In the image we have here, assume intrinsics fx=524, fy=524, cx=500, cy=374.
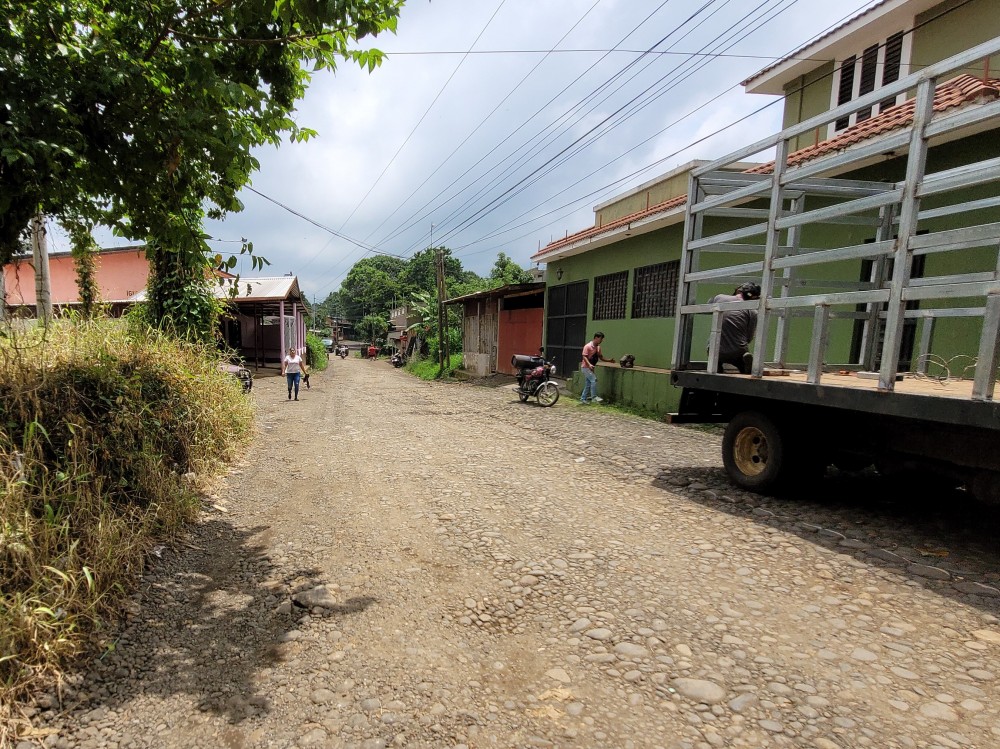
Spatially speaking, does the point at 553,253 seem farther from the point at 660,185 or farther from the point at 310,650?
the point at 310,650

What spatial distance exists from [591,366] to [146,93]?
9.54 meters

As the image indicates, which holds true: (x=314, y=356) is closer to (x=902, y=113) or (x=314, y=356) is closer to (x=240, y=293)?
(x=240, y=293)

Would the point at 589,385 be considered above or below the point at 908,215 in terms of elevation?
below

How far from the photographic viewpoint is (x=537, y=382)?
1207 cm

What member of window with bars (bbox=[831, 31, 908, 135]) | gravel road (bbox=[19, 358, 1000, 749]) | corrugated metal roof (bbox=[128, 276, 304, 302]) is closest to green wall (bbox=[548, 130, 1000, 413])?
gravel road (bbox=[19, 358, 1000, 749])

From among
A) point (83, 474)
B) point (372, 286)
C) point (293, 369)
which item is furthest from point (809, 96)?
point (372, 286)

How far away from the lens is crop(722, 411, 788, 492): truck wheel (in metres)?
4.62

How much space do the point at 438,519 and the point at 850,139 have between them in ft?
21.3

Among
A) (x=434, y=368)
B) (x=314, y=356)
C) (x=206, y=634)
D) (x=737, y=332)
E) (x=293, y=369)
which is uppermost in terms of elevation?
(x=737, y=332)

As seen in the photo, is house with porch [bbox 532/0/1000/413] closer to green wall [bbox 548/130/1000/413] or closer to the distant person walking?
green wall [bbox 548/130/1000/413]

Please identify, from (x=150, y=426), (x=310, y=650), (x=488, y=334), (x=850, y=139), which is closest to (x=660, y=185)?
(x=850, y=139)

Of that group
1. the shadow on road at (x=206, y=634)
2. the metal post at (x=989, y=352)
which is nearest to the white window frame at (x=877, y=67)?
the metal post at (x=989, y=352)

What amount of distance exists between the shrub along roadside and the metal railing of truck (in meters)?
4.85

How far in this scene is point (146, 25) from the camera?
3.34m
